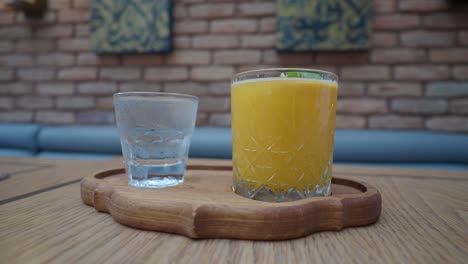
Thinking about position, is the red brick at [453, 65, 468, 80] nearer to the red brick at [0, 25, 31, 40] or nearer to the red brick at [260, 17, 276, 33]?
the red brick at [260, 17, 276, 33]

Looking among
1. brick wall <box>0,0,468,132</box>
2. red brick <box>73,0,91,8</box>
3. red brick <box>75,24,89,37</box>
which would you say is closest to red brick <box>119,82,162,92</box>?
brick wall <box>0,0,468,132</box>

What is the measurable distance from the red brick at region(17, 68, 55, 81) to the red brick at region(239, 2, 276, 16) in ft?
3.47

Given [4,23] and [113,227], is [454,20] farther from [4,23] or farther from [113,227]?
[4,23]

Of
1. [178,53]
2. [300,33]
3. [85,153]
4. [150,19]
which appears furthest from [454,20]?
[85,153]

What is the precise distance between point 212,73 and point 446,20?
1.02 meters

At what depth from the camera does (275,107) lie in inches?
14.9

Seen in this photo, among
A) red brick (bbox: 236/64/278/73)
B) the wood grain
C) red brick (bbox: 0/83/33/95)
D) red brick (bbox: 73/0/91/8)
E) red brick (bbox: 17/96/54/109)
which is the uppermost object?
red brick (bbox: 73/0/91/8)

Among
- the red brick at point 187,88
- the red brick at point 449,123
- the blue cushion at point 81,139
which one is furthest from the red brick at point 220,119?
the red brick at point 449,123

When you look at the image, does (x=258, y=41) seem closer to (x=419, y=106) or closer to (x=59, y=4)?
(x=419, y=106)

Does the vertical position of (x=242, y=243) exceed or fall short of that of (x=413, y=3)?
it falls short

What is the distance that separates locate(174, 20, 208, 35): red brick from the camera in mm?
1429

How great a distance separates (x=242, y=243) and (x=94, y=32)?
1514 millimetres

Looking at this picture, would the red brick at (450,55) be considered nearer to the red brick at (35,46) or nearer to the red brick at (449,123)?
the red brick at (449,123)

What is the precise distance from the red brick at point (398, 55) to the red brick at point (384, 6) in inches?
6.7
